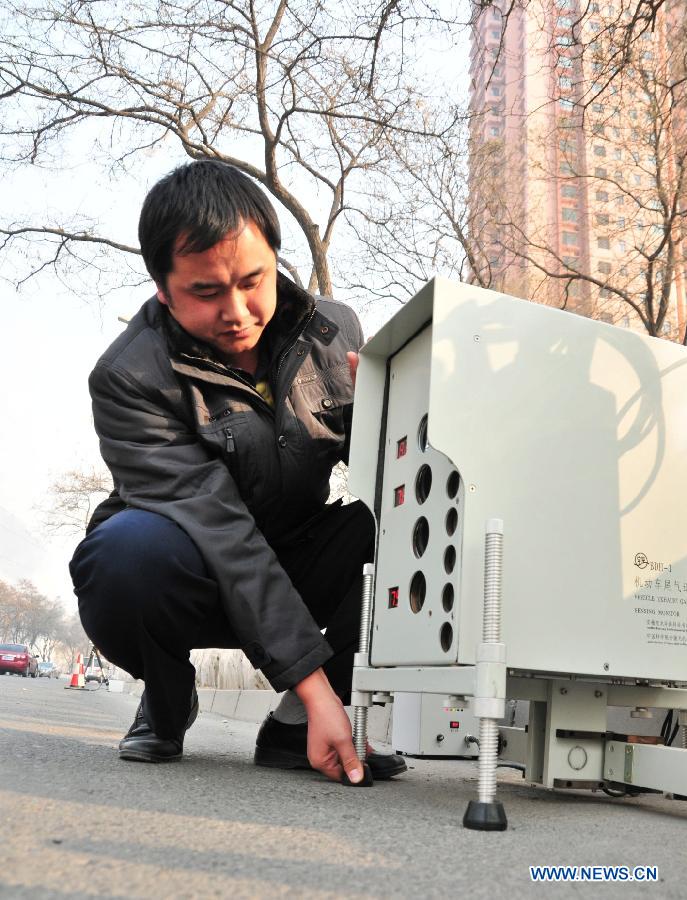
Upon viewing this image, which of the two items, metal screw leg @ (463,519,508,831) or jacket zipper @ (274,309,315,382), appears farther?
jacket zipper @ (274,309,315,382)

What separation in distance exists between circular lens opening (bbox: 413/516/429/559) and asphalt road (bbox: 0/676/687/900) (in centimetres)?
50

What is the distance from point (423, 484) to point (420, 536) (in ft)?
0.40

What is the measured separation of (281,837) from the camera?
1132 mm

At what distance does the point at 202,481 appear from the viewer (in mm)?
1939

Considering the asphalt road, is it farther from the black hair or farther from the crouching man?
the black hair

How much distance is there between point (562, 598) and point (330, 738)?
527 millimetres

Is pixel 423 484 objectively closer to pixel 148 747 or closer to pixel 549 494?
pixel 549 494

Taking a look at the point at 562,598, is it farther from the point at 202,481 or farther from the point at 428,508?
the point at 202,481

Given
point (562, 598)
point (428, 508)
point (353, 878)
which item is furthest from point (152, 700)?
point (353, 878)

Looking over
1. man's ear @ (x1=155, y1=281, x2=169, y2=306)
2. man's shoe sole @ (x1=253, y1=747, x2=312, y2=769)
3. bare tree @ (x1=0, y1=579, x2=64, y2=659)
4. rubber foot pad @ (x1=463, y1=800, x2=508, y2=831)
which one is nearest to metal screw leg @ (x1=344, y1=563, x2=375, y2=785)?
man's shoe sole @ (x1=253, y1=747, x2=312, y2=769)

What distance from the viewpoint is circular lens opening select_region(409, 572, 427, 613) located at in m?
1.80

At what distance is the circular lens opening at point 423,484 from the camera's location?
1896 mm

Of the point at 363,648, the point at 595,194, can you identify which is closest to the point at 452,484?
the point at 363,648

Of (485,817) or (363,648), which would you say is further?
(363,648)
